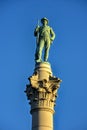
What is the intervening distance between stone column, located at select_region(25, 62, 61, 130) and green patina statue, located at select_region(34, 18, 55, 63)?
2.43 meters

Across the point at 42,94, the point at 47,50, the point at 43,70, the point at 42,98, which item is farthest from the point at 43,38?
the point at 42,98

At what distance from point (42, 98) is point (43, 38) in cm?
568

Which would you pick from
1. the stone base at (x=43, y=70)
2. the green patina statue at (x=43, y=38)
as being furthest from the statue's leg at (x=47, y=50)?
the stone base at (x=43, y=70)

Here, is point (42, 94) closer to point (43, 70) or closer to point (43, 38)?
point (43, 70)

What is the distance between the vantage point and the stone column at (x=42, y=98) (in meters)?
30.8

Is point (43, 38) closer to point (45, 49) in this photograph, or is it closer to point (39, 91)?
point (45, 49)

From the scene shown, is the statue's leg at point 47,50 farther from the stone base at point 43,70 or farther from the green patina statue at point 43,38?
the stone base at point 43,70

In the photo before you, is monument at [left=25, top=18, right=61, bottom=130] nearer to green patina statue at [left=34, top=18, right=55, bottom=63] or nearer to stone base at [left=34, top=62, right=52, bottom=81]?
stone base at [left=34, top=62, right=52, bottom=81]

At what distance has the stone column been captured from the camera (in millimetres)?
30848

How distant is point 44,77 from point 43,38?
150 inches

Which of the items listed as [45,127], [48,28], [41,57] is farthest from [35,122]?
[48,28]

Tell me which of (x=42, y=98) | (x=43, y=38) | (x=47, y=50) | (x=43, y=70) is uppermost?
(x=43, y=38)

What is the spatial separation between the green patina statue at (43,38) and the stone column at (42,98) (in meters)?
2.43

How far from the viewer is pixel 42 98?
31.4 m
